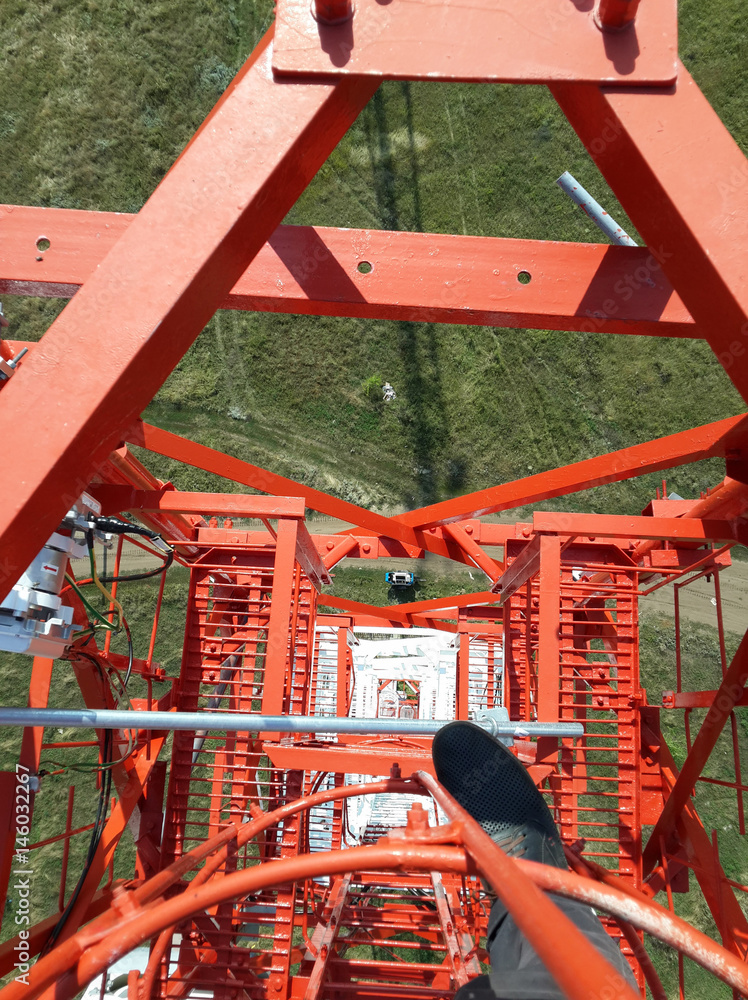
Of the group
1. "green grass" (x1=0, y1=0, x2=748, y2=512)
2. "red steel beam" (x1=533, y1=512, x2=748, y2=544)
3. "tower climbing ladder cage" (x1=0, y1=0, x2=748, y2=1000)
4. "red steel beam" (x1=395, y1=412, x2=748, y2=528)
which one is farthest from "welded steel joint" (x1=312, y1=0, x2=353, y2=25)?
"green grass" (x1=0, y1=0, x2=748, y2=512)

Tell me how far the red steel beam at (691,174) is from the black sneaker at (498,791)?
2.25 metres

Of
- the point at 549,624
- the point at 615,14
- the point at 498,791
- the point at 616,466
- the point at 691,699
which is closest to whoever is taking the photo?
the point at 615,14

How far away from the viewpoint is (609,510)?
13539 mm

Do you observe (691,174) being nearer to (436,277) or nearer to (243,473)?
(436,277)

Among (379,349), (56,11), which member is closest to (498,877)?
(379,349)

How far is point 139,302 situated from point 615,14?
6.46 feet

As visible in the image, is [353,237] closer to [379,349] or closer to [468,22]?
[468,22]

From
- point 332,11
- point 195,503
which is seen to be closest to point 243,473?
point 195,503

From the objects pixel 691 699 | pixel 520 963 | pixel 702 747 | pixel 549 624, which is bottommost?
pixel 520 963

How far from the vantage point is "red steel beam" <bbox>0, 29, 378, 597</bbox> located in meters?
2.23

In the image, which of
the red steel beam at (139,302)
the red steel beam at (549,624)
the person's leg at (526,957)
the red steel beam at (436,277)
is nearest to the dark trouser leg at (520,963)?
the person's leg at (526,957)

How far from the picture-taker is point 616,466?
213 inches

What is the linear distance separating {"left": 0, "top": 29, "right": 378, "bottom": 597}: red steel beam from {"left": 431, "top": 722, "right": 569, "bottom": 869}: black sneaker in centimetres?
216

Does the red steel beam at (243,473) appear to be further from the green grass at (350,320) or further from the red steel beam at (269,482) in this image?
the green grass at (350,320)
